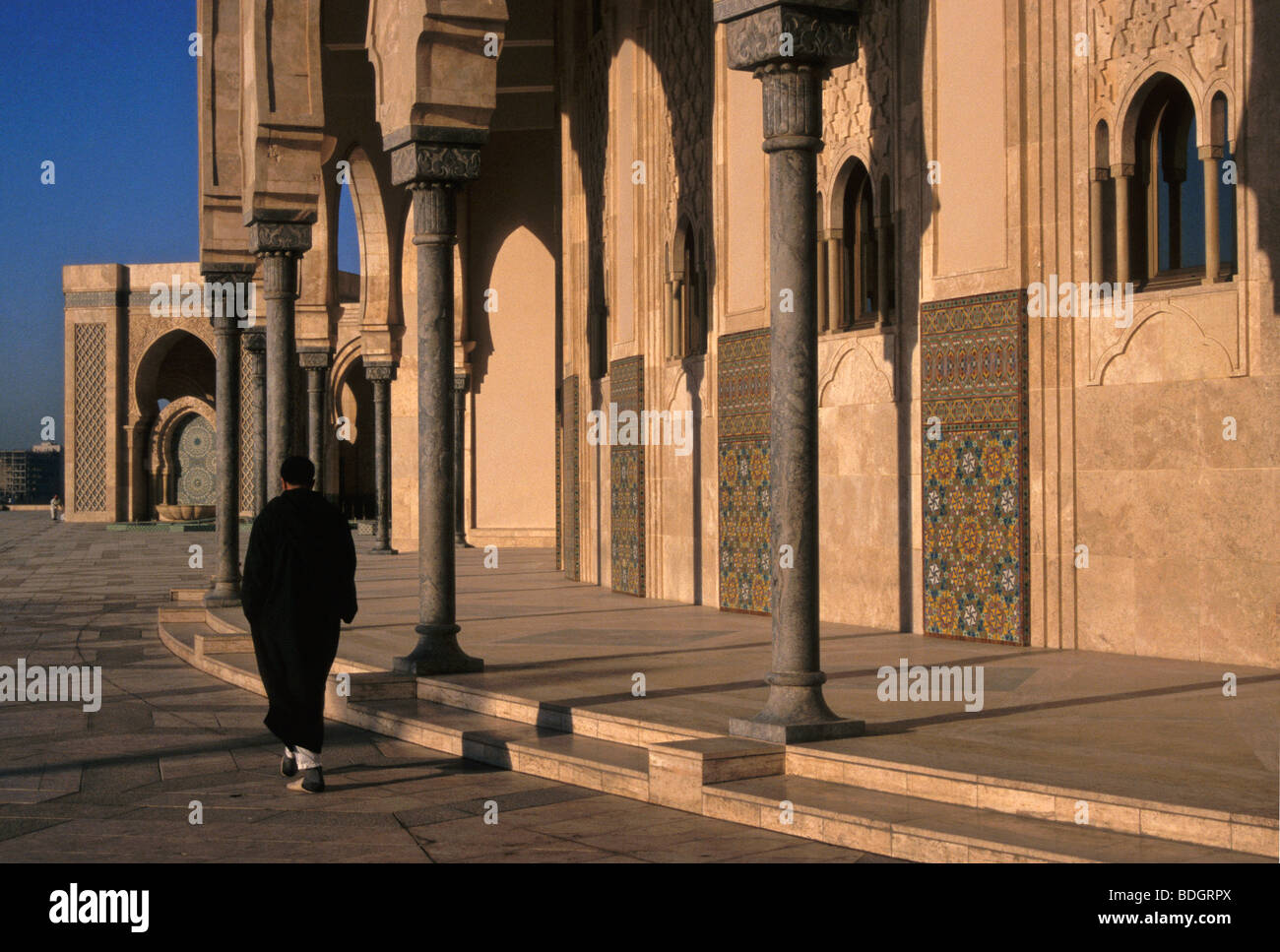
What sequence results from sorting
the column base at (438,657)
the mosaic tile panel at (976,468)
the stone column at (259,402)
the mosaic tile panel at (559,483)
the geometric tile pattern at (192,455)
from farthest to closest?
the geometric tile pattern at (192,455)
the mosaic tile panel at (559,483)
the stone column at (259,402)
the mosaic tile panel at (976,468)
the column base at (438,657)

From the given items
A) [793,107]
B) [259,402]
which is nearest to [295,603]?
[793,107]

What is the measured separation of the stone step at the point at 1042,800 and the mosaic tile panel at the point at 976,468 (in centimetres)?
404

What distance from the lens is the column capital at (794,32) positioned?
6.20 m

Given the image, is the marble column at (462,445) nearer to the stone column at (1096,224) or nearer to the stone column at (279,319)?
the stone column at (279,319)

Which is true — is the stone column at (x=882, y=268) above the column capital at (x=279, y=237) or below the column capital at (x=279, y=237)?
below

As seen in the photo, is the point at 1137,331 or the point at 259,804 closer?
the point at 259,804

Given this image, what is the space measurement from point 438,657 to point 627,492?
18.7 ft

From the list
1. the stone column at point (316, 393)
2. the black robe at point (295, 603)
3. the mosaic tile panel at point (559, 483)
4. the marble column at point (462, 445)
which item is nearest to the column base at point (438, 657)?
the black robe at point (295, 603)

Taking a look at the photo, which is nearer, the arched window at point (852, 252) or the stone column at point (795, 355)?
the stone column at point (795, 355)

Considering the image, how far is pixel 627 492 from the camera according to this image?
14.2 m

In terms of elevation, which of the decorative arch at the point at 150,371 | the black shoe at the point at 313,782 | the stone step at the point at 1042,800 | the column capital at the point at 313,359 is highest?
the decorative arch at the point at 150,371

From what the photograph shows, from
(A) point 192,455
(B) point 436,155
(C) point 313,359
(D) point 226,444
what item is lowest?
(D) point 226,444

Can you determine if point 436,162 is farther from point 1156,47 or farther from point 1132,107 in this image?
point 1156,47

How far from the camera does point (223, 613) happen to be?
42.3ft
